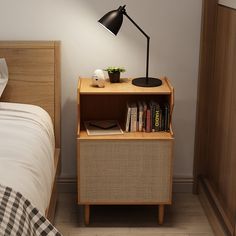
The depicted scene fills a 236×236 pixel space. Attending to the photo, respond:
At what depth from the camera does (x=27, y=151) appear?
212cm

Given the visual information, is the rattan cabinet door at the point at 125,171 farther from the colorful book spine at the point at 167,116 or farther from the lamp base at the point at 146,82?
the lamp base at the point at 146,82

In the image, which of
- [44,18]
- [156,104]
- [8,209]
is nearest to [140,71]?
[156,104]

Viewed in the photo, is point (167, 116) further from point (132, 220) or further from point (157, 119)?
point (132, 220)

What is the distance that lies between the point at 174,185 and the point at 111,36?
3.34 ft

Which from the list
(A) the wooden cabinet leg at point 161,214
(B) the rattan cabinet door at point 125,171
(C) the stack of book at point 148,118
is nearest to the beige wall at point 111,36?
(C) the stack of book at point 148,118

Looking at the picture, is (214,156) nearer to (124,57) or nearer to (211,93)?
(211,93)

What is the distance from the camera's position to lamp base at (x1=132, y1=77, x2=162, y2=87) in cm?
271

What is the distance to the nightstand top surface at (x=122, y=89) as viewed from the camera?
2.59 meters

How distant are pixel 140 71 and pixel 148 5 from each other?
1.27 feet

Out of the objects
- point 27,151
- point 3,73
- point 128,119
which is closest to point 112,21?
point 128,119

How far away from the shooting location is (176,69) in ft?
9.78

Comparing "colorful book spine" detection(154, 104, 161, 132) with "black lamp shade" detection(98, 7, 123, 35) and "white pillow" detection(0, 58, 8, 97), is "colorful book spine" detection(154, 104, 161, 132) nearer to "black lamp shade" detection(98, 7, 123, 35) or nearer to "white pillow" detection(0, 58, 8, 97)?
"black lamp shade" detection(98, 7, 123, 35)

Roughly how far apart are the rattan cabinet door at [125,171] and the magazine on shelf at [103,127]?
9cm

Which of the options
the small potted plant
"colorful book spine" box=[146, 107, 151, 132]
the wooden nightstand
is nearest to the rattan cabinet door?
the wooden nightstand
